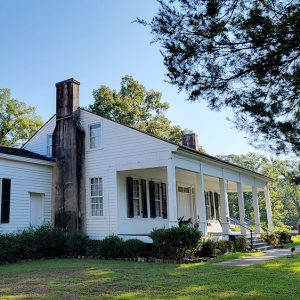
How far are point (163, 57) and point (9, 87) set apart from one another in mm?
33334

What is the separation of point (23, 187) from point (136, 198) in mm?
5183

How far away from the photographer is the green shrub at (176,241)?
13164 mm

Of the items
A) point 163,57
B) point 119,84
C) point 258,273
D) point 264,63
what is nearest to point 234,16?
point 264,63

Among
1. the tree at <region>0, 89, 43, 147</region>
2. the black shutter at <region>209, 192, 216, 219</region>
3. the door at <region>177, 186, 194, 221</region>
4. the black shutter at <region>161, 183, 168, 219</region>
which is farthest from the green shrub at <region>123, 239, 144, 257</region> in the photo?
the tree at <region>0, 89, 43, 147</region>

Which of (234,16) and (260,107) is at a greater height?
(234,16)

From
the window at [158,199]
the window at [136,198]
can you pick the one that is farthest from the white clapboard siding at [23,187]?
the window at [158,199]

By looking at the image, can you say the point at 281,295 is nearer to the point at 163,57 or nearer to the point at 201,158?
the point at 163,57

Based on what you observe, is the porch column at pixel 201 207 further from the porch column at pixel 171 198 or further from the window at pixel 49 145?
the window at pixel 49 145

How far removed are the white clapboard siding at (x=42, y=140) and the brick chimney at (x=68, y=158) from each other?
3.63 feet

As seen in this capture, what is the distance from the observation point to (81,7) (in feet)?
38.6

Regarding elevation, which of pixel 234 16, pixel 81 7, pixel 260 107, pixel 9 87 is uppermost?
pixel 9 87

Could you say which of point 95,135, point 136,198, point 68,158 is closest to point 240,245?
point 136,198

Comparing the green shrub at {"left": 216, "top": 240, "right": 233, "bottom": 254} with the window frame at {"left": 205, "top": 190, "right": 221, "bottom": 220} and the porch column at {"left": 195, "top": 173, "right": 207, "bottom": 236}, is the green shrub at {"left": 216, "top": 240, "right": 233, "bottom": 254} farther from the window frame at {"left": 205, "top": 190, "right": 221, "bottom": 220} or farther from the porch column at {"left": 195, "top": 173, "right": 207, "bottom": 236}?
the window frame at {"left": 205, "top": 190, "right": 221, "bottom": 220}

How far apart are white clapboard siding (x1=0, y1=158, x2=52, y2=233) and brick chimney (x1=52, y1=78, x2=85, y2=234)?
50 centimetres
